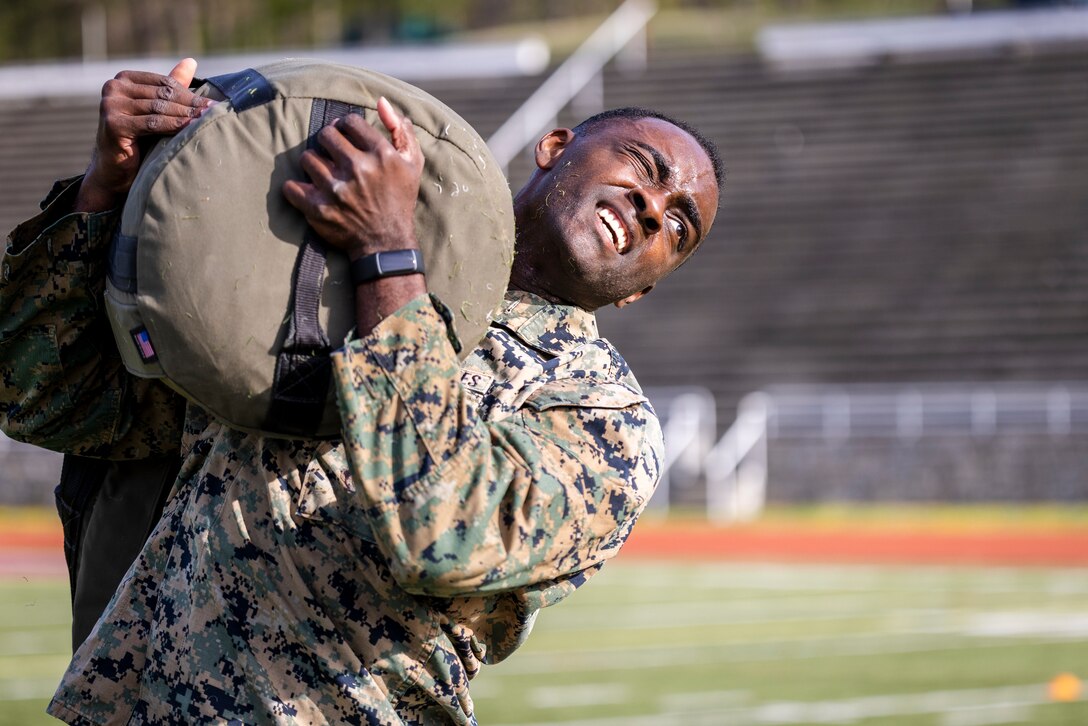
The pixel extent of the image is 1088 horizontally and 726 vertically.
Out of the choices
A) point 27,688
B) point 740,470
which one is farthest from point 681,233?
point 740,470

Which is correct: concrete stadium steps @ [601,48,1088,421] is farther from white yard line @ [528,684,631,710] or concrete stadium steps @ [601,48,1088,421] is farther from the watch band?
the watch band

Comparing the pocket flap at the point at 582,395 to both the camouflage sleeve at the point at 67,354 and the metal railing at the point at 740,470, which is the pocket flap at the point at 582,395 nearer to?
the camouflage sleeve at the point at 67,354

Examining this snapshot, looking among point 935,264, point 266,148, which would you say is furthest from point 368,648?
point 935,264

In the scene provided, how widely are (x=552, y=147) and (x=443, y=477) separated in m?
0.95

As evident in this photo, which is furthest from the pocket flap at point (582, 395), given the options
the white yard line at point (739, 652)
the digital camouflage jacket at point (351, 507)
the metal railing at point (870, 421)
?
the metal railing at point (870, 421)

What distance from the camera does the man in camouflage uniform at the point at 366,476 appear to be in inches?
83.7

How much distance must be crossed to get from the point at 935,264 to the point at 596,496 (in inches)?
742

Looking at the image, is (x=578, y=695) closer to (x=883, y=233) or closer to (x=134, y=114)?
(x=134, y=114)

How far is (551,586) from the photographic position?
92.2 inches

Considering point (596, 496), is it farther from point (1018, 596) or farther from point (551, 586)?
point (1018, 596)

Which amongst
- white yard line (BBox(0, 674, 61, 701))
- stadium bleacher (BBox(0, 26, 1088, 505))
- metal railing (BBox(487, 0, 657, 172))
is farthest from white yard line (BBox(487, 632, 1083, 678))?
metal railing (BBox(487, 0, 657, 172))

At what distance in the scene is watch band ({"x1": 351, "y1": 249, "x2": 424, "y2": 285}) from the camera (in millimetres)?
2172

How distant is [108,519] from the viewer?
8.71ft

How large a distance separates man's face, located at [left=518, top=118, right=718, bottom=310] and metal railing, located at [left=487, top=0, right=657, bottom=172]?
19.7 metres
